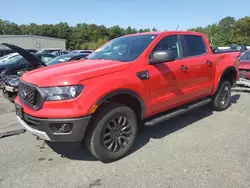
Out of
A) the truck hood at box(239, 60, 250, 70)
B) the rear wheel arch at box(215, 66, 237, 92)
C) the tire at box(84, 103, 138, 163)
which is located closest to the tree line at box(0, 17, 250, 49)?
the truck hood at box(239, 60, 250, 70)

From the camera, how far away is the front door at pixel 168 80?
401cm

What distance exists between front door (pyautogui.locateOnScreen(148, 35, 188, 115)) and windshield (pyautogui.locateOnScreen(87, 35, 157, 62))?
0.79 feet

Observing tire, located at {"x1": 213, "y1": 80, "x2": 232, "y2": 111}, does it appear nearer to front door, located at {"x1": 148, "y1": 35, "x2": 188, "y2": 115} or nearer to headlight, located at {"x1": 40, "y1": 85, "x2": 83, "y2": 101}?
front door, located at {"x1": 148, "y1": 35, "x2": 188, "y2": 115}

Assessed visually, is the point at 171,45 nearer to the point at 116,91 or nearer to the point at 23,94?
the point at 116,91

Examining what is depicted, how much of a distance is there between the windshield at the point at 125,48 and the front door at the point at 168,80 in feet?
0.79

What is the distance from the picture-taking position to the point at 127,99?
12.6ft

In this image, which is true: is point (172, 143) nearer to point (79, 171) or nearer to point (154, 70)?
point (154, 70)

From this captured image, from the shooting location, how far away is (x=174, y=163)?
355 cm

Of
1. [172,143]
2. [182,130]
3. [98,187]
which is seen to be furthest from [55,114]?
[182,130]

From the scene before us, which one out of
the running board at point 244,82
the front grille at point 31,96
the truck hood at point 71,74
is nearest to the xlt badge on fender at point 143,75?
the truck hood at point 71,74

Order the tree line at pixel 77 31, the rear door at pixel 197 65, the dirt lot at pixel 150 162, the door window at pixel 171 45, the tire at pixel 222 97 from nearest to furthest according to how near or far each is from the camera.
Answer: the dirt lot at pixel 150 162 → the door window at pixel 171 45 → the rear door at pixel 197 65 → the tire at pixel 222 97 → the tree line at pixel 77 31

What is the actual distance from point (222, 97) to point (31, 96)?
460cm

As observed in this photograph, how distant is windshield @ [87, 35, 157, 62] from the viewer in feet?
13.4

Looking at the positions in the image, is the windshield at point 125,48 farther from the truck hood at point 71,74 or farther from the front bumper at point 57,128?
the front bumper at point 57,128
